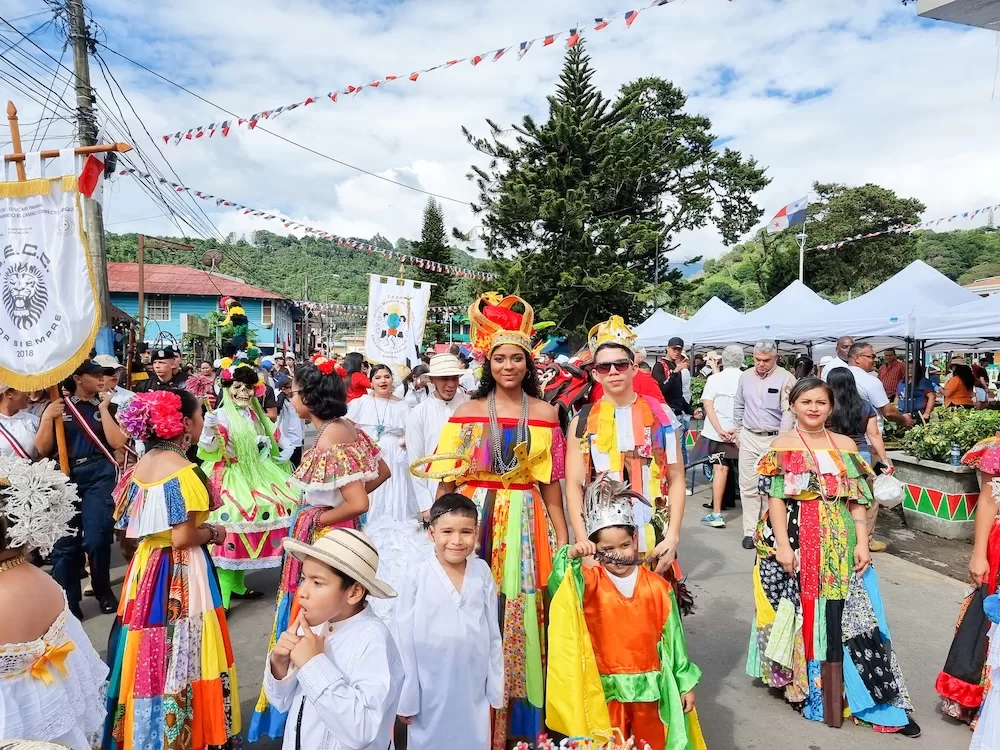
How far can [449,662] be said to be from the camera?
2596 mm

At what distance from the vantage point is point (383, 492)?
625 centimetres

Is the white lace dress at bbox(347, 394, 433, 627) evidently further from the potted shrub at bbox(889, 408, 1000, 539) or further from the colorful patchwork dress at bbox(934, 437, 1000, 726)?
the potted shrub at bbox(889, 408, 1000, 539)

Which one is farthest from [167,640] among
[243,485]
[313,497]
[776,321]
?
[776,321]

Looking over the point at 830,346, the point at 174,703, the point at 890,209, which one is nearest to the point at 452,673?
the point at 174,703

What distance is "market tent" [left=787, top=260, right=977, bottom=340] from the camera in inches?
392

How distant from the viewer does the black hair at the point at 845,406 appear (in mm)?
4863

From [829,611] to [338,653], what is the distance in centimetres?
278

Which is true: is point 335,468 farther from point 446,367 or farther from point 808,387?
point 808,387

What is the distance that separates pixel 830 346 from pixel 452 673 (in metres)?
16.2

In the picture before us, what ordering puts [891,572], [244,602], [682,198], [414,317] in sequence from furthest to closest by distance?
[682,198], [414,317], [891,572], [244,602]

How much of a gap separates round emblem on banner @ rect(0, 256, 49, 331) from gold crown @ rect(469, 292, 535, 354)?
276 centimetres

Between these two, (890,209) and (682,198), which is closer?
(682,198)

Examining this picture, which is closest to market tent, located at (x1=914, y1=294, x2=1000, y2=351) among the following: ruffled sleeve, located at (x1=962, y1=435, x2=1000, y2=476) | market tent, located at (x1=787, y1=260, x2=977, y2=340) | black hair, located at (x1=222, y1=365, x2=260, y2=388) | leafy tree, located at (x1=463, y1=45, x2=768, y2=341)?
market tent, located at (x1=787, y1=260, x2=977, y2=340)

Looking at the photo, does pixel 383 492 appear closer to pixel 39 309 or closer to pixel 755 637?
pixel 39 309
